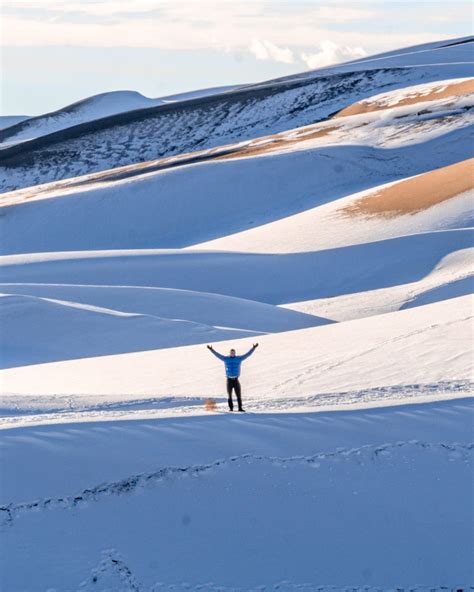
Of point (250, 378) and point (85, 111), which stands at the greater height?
point (85, 111)

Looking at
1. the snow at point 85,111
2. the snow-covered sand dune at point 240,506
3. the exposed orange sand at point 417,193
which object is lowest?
the snow-covered sand dune at point 240,506

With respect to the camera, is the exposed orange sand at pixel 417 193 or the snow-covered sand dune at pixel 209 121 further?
the snow-covered sand dune at pixel 209 121

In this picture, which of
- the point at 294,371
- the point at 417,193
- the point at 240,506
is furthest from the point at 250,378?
the point at 417,193

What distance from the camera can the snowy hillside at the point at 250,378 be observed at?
26.0ft

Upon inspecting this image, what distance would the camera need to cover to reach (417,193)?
1232 inches

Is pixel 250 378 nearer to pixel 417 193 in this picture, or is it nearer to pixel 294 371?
pixel 294 371

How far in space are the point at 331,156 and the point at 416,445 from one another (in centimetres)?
3210

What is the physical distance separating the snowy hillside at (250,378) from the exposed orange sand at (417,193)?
0.39ft

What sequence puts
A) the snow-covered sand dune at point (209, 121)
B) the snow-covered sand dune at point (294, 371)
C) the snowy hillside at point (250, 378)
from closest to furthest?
the snowy hillside at point (250, 378) < the snow-covered sand dune at point (294, 371) < the snow-covered sand dune at point (209, 121)

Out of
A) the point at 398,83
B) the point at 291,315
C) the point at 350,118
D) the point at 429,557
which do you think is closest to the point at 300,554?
the point at 429,557

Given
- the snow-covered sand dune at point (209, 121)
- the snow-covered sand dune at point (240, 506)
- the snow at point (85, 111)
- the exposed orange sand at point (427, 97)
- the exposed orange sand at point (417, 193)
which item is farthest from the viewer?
the snow at point (85, 111)

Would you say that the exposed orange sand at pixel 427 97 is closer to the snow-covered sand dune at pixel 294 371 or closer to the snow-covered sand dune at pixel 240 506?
the snow-covered sand dune at pixel 294 371

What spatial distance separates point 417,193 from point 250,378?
61.6ft

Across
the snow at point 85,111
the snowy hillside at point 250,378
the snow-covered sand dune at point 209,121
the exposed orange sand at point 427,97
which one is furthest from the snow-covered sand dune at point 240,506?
the snow at point 85,111
